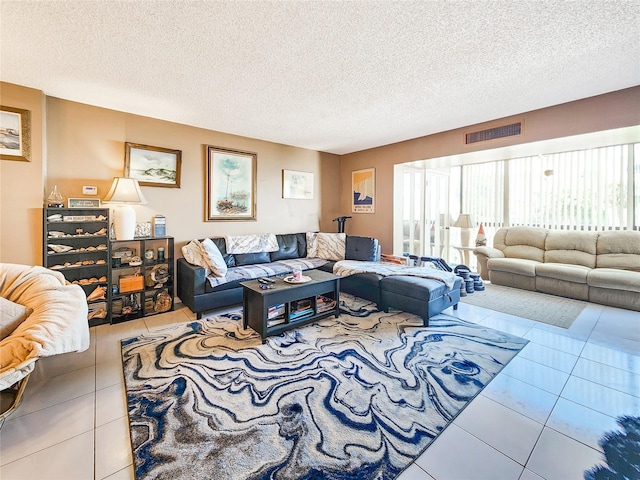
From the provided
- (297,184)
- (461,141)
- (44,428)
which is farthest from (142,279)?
(461,141)

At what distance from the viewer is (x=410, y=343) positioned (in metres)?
2.66

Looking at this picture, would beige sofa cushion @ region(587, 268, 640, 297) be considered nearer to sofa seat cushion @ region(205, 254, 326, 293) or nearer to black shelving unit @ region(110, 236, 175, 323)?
sofa seat cushion @ region(205, 254, 326, 293)

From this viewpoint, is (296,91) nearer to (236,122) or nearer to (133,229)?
(236,122)

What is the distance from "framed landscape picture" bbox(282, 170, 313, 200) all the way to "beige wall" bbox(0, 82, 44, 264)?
3.17m

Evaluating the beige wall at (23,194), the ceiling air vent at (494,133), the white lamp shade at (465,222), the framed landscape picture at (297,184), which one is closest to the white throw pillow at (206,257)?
the beige wall at (23,194)

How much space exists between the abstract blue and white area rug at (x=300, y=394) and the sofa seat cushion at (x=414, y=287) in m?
0.35

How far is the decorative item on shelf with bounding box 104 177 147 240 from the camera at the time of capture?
10.3ft

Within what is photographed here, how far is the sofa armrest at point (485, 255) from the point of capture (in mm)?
4965

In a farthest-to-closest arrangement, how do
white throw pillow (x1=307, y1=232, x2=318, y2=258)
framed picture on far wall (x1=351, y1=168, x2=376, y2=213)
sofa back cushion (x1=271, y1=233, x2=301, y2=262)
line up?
framed picture on far wall (x1=351, y1=168, x2=376, y2=213) < white throw pillow (x1=307, y1=232, x2=318, y2=258) < sofa back cushion (x1=271, y1=233, x2=301, y2=262)

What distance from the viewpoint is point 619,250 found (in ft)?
12.9

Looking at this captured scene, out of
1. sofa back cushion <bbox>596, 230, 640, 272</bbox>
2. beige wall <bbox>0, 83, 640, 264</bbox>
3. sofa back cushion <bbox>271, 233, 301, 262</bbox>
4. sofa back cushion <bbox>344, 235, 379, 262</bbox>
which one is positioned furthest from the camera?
sofa back cushion <bbox>271, 233, 301, 262</bbox>

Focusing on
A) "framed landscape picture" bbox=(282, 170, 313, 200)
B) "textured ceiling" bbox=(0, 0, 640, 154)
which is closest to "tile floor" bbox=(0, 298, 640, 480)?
"textured ceiling" bbox=(0, 0, 640, 154)

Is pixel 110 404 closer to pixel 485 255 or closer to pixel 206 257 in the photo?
pixel 206 257

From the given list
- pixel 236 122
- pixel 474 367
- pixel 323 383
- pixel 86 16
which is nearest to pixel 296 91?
pixel 236 122
